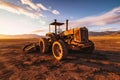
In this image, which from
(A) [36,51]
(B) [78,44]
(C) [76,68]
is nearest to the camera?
(C) [76,68]

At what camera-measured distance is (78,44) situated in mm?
9703

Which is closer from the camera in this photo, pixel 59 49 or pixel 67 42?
pixel 59 49

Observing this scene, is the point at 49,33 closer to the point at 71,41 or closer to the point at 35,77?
the point at 71,41

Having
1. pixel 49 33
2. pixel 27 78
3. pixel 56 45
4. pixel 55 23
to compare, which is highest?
pixel 55 23

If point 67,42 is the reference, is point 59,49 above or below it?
below

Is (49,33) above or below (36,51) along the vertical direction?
above

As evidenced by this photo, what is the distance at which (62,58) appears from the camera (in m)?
8.87

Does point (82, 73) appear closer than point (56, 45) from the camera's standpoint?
Yes

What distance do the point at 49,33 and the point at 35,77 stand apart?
6215 millimetres

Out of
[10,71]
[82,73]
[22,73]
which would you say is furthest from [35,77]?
[82,73]

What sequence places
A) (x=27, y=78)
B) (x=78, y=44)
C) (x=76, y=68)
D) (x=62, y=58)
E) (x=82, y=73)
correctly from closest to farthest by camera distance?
(x=27, y=78) < (x=82, y=73) < (x=76, y=68) < (x=62, y=58) < (x=78, y=44)

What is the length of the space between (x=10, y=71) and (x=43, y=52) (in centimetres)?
474

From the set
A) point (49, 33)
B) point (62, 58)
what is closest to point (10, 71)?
point (62, 58)

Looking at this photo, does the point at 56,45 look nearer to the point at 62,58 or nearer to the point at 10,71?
the point at 62,58
